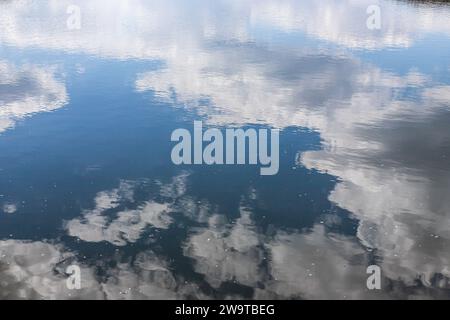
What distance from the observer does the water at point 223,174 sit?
25969mm

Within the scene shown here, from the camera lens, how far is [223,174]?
36750 mm

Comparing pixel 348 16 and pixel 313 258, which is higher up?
pixel 348 16

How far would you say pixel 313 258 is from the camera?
27188 millimetres

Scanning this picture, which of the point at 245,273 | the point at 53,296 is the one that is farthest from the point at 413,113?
the point at 53,296

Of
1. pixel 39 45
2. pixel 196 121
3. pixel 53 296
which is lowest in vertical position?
pixel 53 296

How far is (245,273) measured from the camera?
2595cm

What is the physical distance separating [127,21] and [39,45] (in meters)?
28.5

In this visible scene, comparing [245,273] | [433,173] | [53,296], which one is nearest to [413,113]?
[433,173]

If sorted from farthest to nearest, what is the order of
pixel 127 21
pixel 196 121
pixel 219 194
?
pixel 127 21 → pixel 196 121 → pixel 219 194

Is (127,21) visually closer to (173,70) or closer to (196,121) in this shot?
(173,70)

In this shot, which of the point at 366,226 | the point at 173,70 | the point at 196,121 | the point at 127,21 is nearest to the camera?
the point at 366,226

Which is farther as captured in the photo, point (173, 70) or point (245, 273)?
point (173, 70)

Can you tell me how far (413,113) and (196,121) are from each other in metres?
21.5

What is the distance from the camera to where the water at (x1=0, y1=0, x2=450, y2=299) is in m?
26.0
